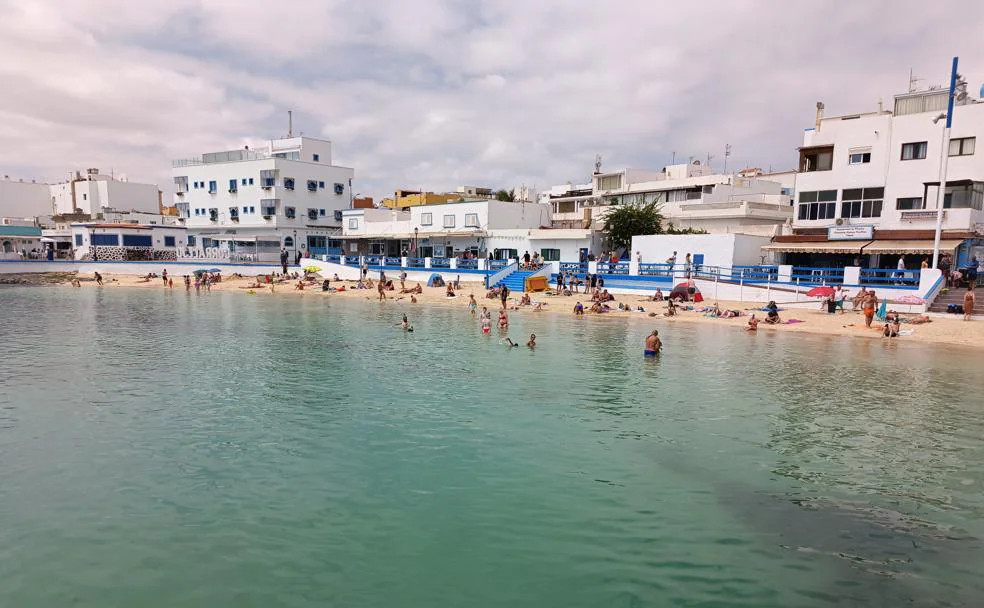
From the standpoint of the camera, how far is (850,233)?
37094 mm

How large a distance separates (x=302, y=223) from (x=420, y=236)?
19.8 m

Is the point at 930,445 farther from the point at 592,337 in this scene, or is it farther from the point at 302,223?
the point at 302,223

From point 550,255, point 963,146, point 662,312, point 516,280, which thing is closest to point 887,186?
point 963,146

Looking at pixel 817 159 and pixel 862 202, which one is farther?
pixel 817 159

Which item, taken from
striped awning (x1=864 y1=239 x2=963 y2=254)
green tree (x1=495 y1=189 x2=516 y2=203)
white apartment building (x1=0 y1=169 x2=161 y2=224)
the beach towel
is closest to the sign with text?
striped awning (x1=864 y1=239 x2=963 y2=254)

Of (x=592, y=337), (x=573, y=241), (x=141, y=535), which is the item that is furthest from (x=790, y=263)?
(x=141, y=535)

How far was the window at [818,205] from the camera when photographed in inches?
1537

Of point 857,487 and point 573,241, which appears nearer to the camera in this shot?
point 857,487

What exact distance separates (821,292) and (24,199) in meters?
111

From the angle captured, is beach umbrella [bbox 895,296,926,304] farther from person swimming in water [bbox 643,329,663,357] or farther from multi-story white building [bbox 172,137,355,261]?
multi-story white building [bbox 172,137,355,261]

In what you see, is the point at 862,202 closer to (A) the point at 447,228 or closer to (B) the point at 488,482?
(A) the point at 447,228

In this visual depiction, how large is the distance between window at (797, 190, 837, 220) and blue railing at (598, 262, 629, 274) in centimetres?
1253

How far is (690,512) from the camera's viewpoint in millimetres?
10000

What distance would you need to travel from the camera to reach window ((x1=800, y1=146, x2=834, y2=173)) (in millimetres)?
39875
